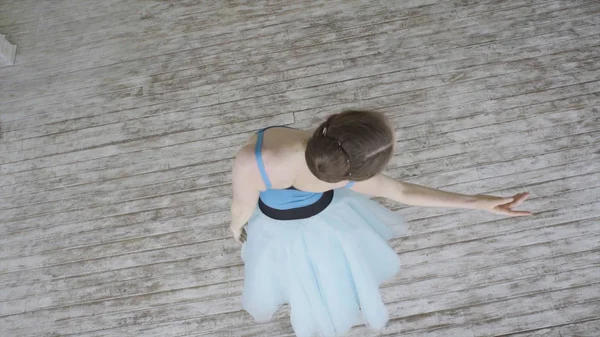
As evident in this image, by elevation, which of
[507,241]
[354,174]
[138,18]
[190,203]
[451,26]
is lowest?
[507,241]

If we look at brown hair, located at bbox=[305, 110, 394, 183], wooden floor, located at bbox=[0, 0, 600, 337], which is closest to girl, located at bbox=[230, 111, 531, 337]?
brown hair, located at bbox=[305, 110, 394, 183]

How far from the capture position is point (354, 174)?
1169 mm

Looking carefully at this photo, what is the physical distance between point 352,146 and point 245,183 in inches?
15.6

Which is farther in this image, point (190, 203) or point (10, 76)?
point (10, 76)

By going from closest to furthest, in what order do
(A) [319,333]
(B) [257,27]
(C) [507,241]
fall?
(A) [319,333] < (C) [507,241] < (B) [257,27]

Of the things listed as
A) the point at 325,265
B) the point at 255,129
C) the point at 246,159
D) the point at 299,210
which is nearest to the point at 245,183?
the point at 246,159

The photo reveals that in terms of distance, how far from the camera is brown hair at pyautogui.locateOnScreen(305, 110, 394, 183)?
1124mm

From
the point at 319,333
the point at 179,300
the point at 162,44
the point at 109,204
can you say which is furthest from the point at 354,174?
the point at 162,44

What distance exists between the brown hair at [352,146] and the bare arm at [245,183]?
22 cm

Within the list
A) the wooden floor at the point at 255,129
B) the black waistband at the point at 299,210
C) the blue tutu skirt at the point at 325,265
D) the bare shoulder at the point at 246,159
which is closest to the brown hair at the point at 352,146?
the bare shoulder at the point at 246,159

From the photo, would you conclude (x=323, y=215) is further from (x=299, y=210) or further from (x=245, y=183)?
(x=245, y=183)

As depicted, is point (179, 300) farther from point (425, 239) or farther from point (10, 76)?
point (10, 76)

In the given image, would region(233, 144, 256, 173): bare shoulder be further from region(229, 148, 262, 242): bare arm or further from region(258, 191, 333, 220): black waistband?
region(258, 191, 333, 220): black waistband

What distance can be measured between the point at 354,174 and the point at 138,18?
8.36 feet
